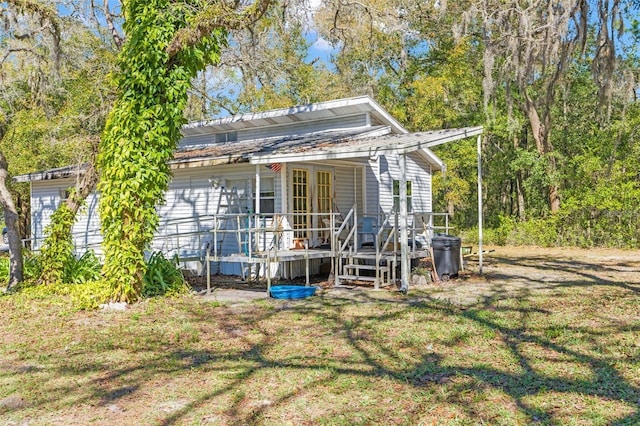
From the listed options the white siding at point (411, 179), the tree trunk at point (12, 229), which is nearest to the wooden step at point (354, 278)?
the white siding at point (411, 179)

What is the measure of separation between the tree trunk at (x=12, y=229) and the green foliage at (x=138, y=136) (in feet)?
8.83

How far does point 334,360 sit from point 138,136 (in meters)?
5.37

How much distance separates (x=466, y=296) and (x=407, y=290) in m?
1.09

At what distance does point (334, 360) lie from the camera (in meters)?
5.81

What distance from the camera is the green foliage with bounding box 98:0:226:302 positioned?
29.3 ft

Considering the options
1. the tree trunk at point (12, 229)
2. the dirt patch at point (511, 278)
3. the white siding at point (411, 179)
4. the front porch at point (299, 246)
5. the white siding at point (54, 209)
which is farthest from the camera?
the white siding at point (54, 209)

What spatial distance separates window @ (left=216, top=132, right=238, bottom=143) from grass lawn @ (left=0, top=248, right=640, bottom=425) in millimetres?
7307

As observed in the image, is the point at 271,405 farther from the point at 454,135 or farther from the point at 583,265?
the point at 583,265

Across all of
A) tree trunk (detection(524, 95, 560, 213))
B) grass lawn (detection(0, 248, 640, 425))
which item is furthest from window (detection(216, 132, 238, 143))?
tree trunk (detection(524, 95, 560, 213))

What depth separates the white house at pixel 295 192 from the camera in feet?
37.6

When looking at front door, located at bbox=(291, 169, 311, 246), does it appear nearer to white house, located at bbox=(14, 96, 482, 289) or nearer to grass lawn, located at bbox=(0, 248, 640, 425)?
white house, located at bbox=(14, 96, 482, 289)

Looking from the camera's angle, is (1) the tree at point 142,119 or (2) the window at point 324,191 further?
(2) the window at point 324,191

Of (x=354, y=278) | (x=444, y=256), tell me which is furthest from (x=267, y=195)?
(x=444, y=256)

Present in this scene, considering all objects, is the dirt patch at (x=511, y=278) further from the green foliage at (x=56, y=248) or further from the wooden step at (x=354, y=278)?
the green foliage at (x=56, y=248)
